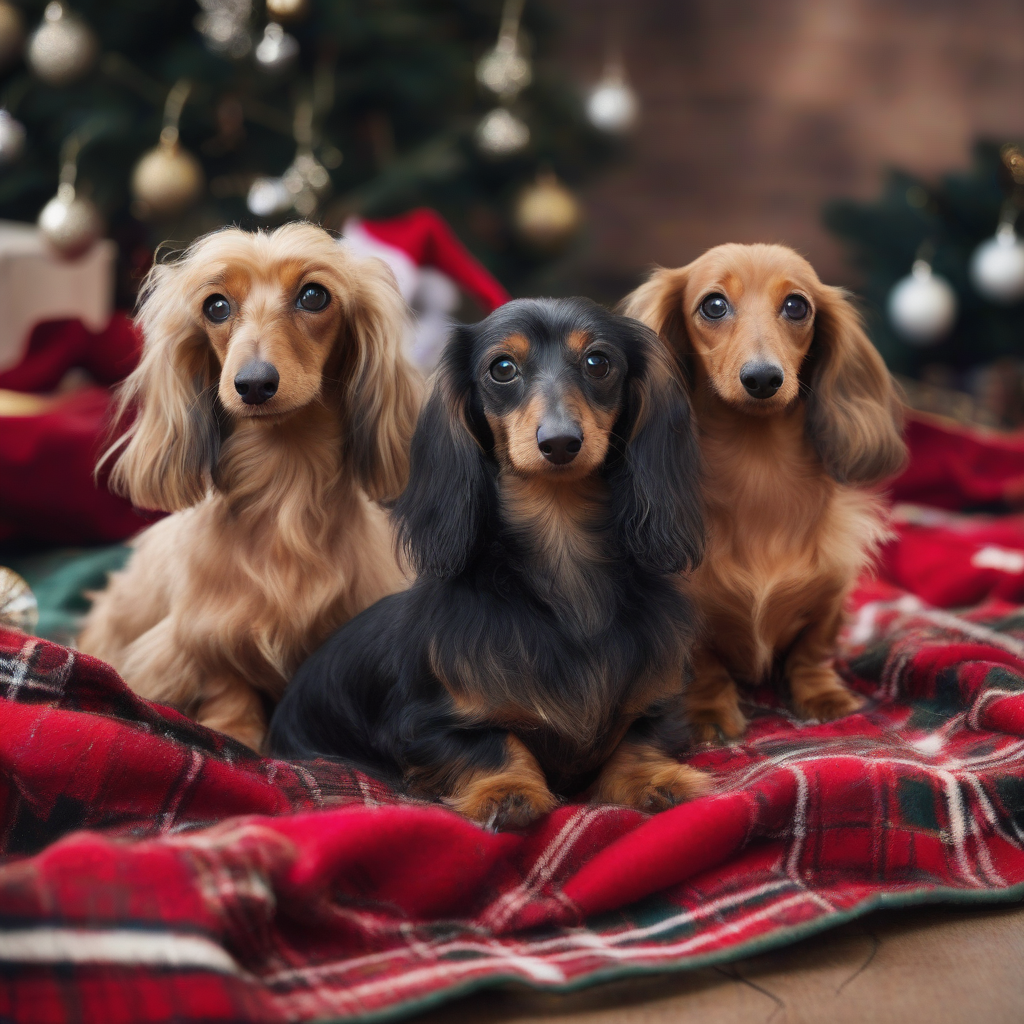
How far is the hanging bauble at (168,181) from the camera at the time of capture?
3.17 meters

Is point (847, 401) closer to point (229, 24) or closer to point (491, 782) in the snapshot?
point (491, 782)

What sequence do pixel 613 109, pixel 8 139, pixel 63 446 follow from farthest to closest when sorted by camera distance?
pixel 613 109
pixel 8 139
pixel 63 446

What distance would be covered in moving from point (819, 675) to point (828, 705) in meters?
0.08

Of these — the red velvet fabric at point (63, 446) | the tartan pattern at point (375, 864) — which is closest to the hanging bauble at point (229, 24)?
the red velvet fabric at point (63, 446)

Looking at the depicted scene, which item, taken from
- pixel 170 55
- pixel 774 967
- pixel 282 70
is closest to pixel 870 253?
pixel 282 70

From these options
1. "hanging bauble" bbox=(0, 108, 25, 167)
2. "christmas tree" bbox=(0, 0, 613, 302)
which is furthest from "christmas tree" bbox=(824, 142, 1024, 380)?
"hanging bauble" bbox=(0, 108, 25, 167)

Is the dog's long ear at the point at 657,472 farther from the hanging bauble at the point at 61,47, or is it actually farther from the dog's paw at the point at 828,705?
the hanging bauble at the point at 61,47

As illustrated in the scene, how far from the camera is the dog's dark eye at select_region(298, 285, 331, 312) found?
5.80 ft

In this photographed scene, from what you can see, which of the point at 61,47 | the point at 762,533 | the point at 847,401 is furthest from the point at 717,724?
the point at 61,47

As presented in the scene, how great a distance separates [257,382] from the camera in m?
1.60

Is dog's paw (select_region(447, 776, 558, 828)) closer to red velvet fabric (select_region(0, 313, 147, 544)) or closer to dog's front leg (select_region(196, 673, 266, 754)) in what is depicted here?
dog's front leg (select_region(196, 673, 266, 754))

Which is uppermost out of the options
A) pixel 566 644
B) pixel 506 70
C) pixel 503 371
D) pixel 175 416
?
pixel 506 70

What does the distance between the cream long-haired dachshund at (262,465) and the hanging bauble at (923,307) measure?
8.01 ft

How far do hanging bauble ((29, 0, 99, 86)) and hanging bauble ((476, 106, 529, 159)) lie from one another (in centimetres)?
124
